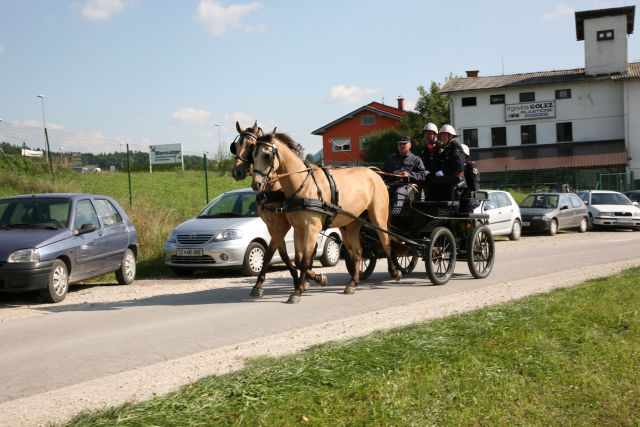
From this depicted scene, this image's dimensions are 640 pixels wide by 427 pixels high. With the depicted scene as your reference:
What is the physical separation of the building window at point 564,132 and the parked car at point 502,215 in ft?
120

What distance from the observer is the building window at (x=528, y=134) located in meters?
58.8

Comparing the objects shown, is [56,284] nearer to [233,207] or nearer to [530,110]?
[233,207]

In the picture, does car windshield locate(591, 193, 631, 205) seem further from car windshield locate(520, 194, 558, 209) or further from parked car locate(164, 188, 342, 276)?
parked car locate(164, 188, 342, 276)

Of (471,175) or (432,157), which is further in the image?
(432,157)

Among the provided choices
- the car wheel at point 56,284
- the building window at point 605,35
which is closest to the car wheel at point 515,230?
the car wheel at point 56,284

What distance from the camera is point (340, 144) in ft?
244

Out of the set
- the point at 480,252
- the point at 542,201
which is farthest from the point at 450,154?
the point at 542,201

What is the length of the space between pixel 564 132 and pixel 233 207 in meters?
48.3

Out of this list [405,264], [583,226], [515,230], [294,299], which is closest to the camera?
[294,299]

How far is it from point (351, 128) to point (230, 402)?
70066mm

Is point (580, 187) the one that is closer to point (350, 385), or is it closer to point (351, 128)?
point (351, 128)

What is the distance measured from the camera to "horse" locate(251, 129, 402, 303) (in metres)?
9.71

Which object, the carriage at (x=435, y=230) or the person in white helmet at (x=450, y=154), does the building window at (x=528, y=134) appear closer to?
the carriage at (x=435, y=230)

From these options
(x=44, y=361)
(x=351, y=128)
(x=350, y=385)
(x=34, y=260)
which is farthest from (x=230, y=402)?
(x=351, y=128)
